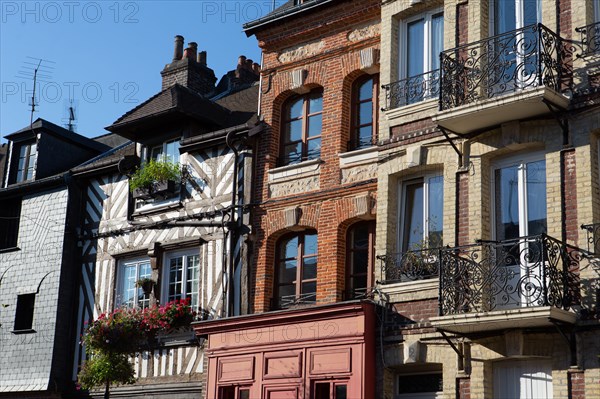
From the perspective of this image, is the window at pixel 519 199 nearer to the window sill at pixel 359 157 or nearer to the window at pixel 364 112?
the window sill at pixel 359 157

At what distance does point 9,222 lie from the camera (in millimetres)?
23422

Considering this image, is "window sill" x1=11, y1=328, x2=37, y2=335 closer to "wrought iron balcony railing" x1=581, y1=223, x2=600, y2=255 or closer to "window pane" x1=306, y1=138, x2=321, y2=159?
"window pane" x1=306, y1=138, x2=321, y2=159

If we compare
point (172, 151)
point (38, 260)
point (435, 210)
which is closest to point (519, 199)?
point (435, 210)

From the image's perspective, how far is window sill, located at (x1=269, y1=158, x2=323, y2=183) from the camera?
17.6 meters

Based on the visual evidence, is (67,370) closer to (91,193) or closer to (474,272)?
(91,193)

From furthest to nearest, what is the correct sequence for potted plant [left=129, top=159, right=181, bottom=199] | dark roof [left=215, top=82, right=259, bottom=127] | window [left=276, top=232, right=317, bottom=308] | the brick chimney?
the brick chimney
dark roof [left=215, top=82, right=259, bottom=127]
potted plant [left=129, top=159, right=181, bottom=199]
window [left=276, top=232, right=317, bottom=308]

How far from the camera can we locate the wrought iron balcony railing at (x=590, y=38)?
45.9 ft

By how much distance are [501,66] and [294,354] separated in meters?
5.47

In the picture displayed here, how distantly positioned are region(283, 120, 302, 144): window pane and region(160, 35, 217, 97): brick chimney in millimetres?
5562

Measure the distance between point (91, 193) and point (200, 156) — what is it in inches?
135

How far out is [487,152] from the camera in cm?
1481

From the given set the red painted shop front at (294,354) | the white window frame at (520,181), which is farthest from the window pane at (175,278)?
the white window frame at (520,181)

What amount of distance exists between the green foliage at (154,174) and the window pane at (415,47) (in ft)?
18.0

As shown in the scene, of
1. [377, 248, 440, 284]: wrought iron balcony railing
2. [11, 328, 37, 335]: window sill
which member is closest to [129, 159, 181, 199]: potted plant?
[11, 328, 37, 335]: window sill
